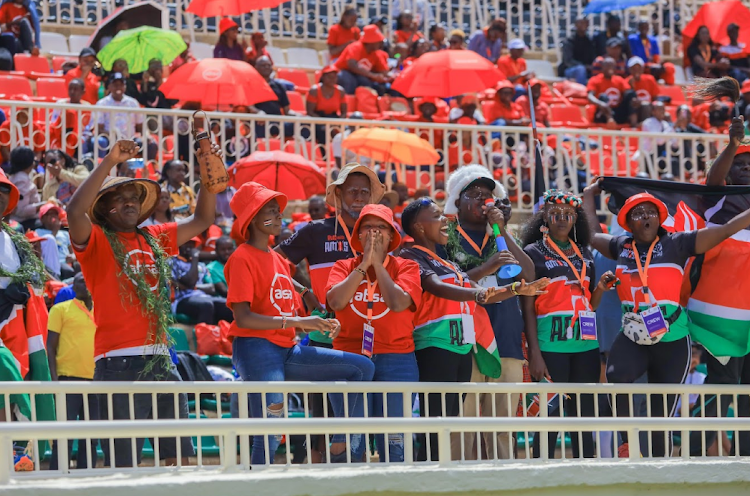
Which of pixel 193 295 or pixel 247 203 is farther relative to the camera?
pixel 193 295

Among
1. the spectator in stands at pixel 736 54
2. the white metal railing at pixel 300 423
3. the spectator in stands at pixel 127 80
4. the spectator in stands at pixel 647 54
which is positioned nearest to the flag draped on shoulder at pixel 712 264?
the white metal railing at pixel 300 423

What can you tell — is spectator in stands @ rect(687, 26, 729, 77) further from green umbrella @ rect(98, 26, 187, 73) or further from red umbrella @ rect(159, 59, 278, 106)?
green umbrella @ rect(98, 26, 187, 73)

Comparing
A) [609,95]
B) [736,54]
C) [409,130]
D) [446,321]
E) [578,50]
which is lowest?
[446,321]

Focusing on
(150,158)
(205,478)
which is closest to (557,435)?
(205,478)

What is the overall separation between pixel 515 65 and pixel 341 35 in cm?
240

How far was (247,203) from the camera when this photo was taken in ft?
21.4

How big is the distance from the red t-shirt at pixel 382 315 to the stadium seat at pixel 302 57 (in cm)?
1174

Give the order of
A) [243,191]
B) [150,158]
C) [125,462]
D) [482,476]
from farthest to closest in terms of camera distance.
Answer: [150,158]
[243,191]
[125,462]
[482,476]

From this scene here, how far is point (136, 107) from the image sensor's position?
43.1 feet

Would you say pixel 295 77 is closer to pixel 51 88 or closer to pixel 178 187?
pixel 51 88

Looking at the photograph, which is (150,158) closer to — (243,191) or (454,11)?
(243,191)

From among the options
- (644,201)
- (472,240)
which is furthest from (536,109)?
(472,240)

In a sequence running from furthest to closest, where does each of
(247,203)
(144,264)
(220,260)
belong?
(220,260)
(247,203)
(144,264)

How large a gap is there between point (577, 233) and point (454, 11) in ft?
41.2
